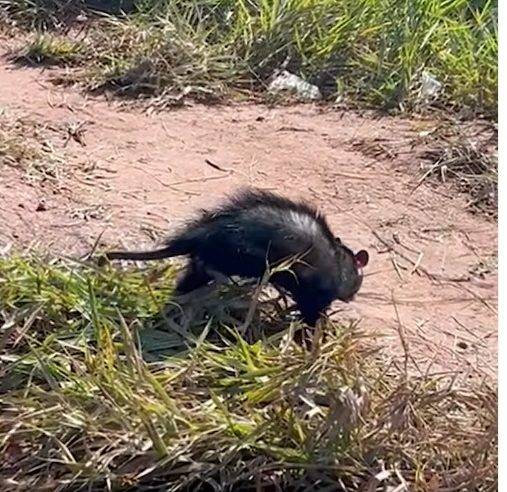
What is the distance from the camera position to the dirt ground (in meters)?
4.73

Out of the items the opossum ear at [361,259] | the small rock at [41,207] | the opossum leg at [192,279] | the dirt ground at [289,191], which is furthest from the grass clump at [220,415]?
the small rock at [41,207]

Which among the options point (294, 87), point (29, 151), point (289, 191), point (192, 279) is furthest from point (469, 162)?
point (192, 279)

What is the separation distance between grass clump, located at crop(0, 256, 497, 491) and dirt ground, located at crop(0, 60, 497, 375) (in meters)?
0.50

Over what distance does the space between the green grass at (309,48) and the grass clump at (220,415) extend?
2532 mm

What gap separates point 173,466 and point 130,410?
0.21 metres

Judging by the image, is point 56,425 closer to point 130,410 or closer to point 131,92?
point 130,410

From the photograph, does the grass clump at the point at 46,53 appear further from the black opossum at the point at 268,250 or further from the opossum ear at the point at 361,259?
the opossum ear at the point at 361,259

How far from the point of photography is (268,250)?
13.8 feet

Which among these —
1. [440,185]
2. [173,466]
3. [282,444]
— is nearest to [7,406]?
[173,466]

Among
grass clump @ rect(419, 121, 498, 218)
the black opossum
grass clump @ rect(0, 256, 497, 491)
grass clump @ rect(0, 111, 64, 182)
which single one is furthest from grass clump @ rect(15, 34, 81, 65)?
grass clump @ rect(0, 256, 497, 491)

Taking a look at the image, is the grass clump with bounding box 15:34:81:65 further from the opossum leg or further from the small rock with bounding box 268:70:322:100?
the opossum leg

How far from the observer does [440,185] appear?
5785 millimetres

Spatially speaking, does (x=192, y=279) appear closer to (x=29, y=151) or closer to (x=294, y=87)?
(x=29, y=151)

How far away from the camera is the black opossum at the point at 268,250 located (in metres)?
4.21
